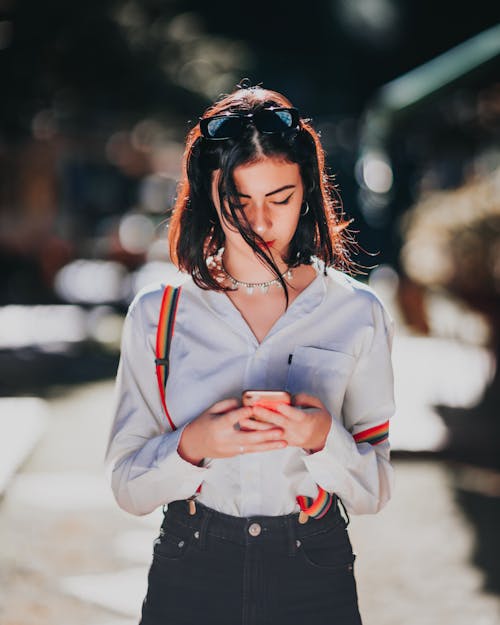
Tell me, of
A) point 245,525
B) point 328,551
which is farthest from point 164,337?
point 328,551

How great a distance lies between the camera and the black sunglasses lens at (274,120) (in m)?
1.95

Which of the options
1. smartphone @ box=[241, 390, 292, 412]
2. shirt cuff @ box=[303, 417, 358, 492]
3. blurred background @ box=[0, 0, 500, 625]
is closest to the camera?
smartphone @ box=[241, 390, 292, 412]

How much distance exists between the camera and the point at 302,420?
5.74ft

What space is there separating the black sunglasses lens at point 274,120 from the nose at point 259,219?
0.17 m

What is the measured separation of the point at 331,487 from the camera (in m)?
1.90

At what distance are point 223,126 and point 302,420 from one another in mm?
648

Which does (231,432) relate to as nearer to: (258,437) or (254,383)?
(258,437)

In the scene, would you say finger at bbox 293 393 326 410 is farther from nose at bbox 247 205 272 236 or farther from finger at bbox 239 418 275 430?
nose at bbox 247 205 272 236

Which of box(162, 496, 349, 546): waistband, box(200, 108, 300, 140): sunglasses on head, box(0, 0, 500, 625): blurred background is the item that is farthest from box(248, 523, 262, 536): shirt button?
box(0, 0, 500, 625): blurred background

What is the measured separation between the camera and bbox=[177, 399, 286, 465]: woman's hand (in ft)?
5.69

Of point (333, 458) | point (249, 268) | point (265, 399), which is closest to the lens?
point (265, 399)

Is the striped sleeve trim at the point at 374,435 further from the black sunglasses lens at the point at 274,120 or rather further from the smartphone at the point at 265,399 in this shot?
the black sunglasses lens at the point at 274,120

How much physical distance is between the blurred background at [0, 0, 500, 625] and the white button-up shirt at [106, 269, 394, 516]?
0.89 meters

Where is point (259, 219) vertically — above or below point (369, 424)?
above
